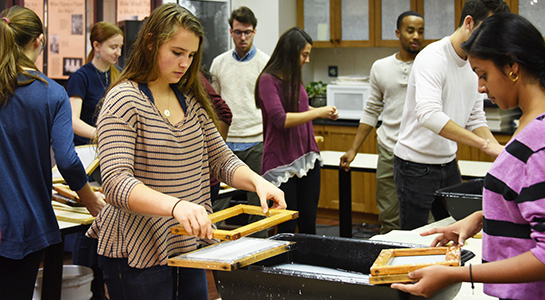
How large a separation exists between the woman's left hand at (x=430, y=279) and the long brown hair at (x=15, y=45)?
1.54 m

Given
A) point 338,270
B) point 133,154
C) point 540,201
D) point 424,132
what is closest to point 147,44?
point 133,154

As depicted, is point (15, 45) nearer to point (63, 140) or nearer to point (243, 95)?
point (63, 140)

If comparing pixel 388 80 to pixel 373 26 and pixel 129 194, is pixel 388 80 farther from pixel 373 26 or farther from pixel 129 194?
pixel 129 194

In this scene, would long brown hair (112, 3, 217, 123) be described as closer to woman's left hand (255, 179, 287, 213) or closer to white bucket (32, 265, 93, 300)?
woman's left hand (255, 179, 287, 213)

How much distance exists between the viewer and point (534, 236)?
4.18ft

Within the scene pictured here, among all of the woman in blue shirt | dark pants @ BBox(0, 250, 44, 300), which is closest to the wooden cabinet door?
the woman in blue shirt

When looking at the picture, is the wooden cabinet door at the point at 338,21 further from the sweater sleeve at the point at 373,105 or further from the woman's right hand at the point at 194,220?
the woman's right hand at the point at 194,220

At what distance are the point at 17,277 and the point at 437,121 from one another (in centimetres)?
170

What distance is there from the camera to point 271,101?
3.55 m

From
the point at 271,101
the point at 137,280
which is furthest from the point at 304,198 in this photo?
the point at 137,280

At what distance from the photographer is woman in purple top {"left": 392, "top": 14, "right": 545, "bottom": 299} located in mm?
1279

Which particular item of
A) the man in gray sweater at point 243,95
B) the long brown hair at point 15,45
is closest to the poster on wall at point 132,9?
the man in gray sweater at point 243,95

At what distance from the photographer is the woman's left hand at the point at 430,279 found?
137 cm

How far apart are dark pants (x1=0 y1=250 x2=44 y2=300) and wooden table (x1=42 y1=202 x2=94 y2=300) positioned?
41cm
